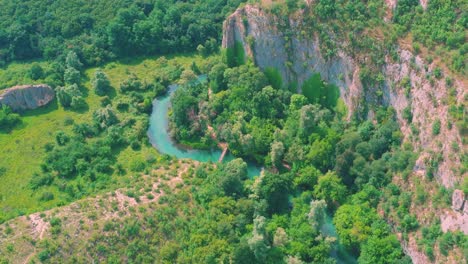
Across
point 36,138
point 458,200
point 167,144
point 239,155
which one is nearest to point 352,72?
point 239,155

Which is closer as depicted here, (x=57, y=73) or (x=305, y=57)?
(x=305, y=57)

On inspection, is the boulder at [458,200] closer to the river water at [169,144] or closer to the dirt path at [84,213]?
the river water at [169,144]

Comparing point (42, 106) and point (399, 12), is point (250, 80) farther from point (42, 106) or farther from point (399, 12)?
point (42, 106)

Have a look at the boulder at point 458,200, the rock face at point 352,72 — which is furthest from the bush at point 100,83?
the boulder at point 458,200

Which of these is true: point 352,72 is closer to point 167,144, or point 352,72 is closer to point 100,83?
point 167,144

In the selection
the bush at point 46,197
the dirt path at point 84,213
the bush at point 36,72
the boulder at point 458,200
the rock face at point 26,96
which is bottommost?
the bush at point 46,197

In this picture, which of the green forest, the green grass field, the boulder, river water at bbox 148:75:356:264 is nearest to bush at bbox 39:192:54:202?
the green forest

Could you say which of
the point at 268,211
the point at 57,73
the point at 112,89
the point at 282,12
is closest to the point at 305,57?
the point at 282,12
